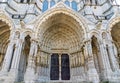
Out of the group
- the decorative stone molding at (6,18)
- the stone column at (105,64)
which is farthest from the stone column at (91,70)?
the decorative stone molding at (6,18)

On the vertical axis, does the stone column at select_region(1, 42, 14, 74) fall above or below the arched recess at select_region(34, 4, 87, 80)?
below

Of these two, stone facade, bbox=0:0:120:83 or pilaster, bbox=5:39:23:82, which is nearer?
pilaster, bbox=5:39:23:82

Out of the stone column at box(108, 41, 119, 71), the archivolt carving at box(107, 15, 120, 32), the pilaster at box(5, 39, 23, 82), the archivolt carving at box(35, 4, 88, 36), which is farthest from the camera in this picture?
the archivolt carving at box(107, 15, 120, 32)

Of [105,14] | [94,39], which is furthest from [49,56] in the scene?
[105,14]

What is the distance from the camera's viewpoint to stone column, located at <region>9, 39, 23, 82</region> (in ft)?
31.5

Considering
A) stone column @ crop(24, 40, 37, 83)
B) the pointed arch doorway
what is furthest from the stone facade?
the pointed arch doorway

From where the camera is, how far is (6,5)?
47.3 ft

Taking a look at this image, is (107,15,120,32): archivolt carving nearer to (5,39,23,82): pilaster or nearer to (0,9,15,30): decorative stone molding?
(5,39,23,82): pilaster

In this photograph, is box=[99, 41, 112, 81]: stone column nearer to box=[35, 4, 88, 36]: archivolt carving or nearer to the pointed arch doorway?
box=[35, 4, 88, 36]: archivolt carving

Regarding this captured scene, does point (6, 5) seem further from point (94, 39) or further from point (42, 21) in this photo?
point (94, 39)

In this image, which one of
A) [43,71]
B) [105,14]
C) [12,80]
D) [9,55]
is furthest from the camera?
[105,14]

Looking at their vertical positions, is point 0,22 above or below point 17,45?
above

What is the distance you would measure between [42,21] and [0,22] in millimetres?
4248

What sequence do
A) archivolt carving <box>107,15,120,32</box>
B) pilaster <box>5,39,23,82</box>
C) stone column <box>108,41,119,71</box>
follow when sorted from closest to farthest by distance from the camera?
pilaster <box>5,39,23,82</box>
stone column <box>108,41,119,71</box>
archivolt carving <box>107,15,120,32</box>
